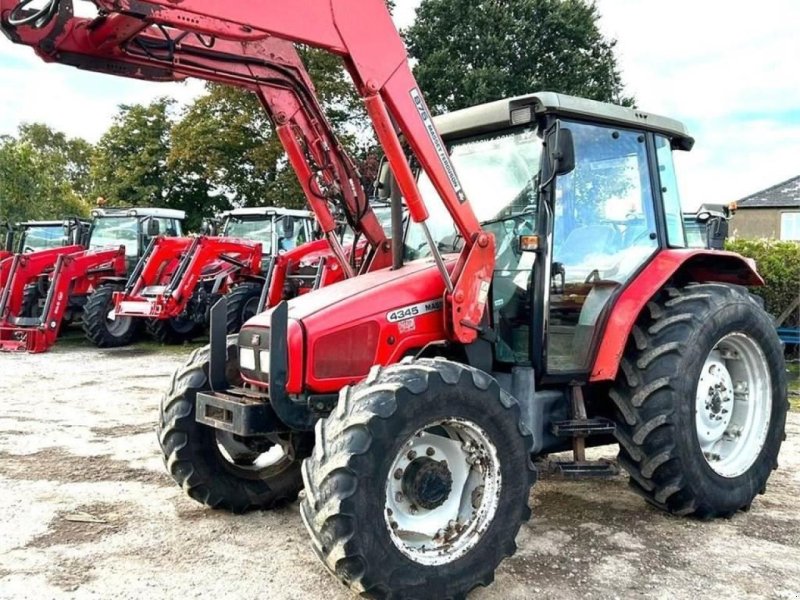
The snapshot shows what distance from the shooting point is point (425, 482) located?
10.6 feet

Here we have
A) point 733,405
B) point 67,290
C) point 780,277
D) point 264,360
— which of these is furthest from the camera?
point 67,290

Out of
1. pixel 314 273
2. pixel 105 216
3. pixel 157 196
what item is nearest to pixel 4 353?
pixel 105 216

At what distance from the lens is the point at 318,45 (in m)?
3.30

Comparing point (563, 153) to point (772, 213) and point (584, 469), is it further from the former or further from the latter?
point (772, 213)

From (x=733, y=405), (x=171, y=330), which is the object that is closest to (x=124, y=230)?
(x=171, y=330)

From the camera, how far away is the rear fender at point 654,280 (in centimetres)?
405

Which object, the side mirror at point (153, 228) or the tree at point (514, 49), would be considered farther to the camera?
the tree at point (514, 49)

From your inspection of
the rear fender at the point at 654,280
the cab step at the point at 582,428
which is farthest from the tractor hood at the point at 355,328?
the rear fender at the point at 654,280

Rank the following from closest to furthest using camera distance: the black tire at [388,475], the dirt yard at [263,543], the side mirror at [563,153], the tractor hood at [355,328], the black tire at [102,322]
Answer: the black tire at [388,475], the dirt yard at [263,543], the tractor hood at [355,328], the side mirror at [563,153], the black tire at [102,322]

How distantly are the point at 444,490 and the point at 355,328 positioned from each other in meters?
0.85

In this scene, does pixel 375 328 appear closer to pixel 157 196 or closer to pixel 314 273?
pixel 314 273

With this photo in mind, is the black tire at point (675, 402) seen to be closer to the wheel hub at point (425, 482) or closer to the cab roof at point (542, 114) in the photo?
the cab roof at point (542, 114)

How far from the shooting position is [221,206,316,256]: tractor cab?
1369 cm

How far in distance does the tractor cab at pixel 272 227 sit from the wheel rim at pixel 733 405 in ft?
32.3
